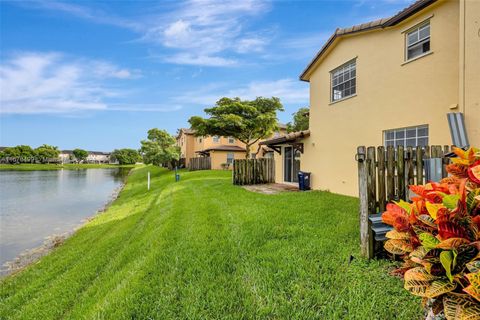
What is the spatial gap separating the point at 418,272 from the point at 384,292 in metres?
1.70

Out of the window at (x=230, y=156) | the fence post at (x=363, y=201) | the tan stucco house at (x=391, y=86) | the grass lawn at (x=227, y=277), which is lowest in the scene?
the grass lawn at (x=227, y=277)

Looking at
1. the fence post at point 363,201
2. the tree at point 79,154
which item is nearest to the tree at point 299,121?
the fence post at point 363,201

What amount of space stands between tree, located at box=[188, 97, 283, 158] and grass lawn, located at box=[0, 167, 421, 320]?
2073cm

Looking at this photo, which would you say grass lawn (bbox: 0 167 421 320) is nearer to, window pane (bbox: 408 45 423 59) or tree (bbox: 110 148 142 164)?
window pane (bbox: 408 45 423 59)

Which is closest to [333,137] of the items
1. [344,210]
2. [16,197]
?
[344,210]

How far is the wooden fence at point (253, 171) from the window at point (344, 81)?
19.1ft

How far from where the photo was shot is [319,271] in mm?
3877

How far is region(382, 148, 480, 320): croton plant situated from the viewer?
64.9 inches

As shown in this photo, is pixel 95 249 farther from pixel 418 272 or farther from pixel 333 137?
pixel 333 137

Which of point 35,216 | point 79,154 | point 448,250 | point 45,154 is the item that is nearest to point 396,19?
point 448,250

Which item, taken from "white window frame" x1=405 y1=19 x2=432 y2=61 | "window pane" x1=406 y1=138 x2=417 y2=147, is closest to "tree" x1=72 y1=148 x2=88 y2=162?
"white window frame" x1=405 y1=19 x2=432 y2=61

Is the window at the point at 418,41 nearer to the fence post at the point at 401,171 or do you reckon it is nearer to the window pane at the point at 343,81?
the window pane at the point at 343,81

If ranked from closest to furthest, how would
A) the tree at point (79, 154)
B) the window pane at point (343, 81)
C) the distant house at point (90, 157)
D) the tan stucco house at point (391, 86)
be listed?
the tan stucco house at point (391, 86), the window pane at point (343, 81), the tree at point (79, 154), the distant house at point (90, 157)

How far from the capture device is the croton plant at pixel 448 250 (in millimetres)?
1648
